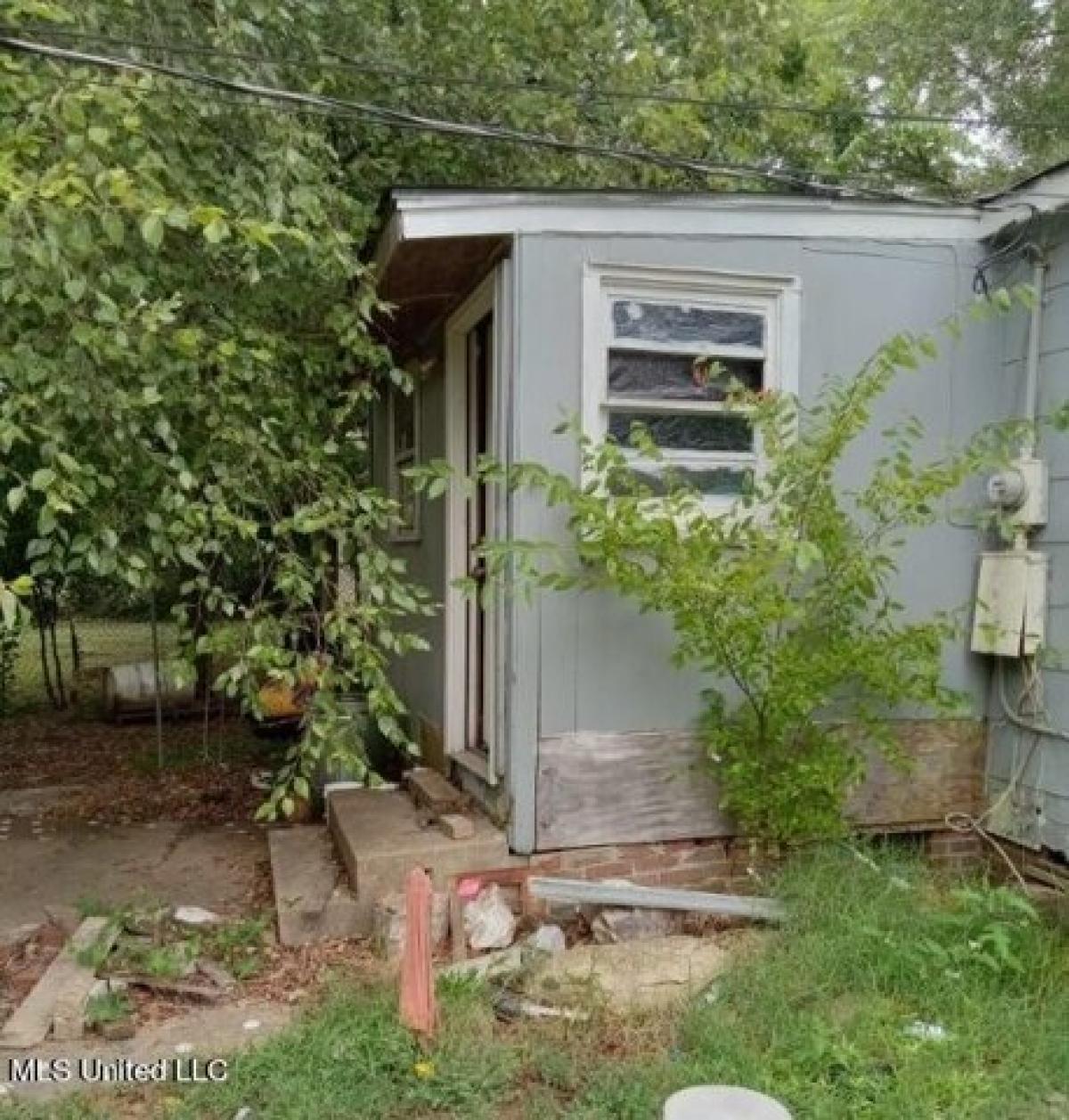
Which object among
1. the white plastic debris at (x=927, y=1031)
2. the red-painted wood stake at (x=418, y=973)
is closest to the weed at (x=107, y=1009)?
the red-painted wood stake at (x=418, y=973)

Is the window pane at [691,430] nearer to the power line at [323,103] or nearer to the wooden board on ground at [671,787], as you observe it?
the power line at [323,103]

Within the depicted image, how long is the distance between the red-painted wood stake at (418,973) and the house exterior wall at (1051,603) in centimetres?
278

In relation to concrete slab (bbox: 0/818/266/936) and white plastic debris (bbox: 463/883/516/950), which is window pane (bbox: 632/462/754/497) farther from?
concrete slab (bbox: 0/818/266/936)

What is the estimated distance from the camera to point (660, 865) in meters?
4.30

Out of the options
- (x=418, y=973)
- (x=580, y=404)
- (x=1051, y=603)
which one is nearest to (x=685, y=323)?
(x=580, y=404)

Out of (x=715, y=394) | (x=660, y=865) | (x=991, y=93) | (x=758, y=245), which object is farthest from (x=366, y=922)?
(x=991, y=93)

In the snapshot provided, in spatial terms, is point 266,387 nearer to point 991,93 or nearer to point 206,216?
point 206,216

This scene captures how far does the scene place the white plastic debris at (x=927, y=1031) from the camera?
304 centimetres

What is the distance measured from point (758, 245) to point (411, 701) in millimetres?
3430

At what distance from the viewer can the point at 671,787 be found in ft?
14.1

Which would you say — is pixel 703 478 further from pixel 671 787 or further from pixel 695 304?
pixel 671 787

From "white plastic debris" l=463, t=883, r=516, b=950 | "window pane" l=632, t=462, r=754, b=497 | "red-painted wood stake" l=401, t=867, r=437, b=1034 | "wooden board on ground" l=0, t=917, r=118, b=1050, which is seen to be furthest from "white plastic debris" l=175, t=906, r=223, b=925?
"window pane" l=632, t=462, r=754, b=497

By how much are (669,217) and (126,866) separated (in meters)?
4.25

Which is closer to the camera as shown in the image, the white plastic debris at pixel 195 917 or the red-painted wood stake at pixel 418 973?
the red-painted wood stake at pixel 418 973
